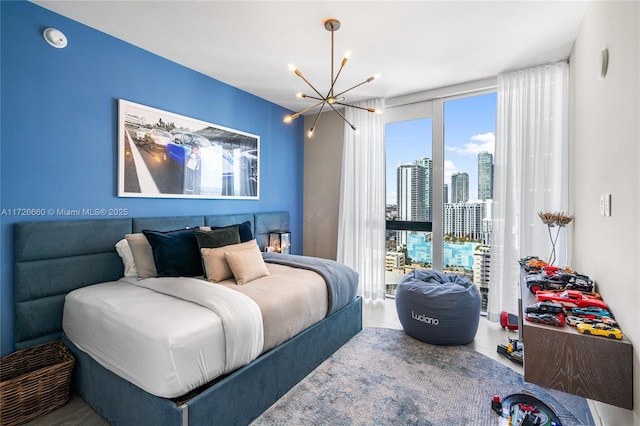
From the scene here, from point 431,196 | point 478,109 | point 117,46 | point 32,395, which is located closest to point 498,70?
point 478,109

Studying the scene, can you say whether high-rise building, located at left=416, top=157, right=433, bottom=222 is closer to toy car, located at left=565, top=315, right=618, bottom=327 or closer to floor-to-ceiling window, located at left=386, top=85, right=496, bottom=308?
floor-to-ceiling window, located at left=386, top=85, right=496, bottom=308

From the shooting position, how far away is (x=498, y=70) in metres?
3.23

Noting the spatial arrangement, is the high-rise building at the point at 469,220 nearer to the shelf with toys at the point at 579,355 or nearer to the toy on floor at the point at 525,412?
the toy on floor at the point at 525,412

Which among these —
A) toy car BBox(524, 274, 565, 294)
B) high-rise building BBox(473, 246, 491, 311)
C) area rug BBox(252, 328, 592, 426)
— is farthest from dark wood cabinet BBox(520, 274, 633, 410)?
high-rise building BBox(473, 246, 491, 311)

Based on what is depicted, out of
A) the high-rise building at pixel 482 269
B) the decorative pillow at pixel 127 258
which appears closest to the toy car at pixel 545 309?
the high-rise building at pixel 482 269

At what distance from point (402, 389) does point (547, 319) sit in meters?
1.15

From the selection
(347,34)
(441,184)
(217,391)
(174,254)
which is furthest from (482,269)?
(174,254)

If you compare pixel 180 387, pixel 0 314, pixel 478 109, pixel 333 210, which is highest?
pixel 478 109

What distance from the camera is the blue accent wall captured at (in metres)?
2.05

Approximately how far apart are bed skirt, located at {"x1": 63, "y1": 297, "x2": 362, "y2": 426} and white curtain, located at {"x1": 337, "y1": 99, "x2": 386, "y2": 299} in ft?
6.14

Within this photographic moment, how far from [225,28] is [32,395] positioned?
2871mm

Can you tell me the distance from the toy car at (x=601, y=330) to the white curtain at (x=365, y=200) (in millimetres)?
2794

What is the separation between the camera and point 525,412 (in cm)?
160

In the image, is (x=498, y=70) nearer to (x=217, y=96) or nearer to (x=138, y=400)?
(x=217, y=96)
